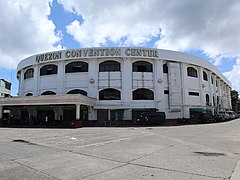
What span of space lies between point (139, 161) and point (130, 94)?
29650 mm

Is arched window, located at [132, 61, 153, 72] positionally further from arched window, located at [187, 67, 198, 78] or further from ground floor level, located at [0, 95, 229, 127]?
arched window, located at [187, 67, 198, 78]

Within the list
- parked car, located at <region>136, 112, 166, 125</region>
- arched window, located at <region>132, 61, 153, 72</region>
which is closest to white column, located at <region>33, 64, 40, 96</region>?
arched window, located at <region>132, 61, 153, 72</region>

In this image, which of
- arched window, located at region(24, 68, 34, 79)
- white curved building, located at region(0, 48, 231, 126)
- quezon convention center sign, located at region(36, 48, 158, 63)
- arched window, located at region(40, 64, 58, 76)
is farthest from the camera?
arched window, located at region(24, 68, 34, 79)

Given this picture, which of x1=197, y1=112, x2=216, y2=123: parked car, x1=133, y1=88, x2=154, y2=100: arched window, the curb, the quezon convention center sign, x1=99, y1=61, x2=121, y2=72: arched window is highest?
the quezon convention center sign

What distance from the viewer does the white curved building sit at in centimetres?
3706

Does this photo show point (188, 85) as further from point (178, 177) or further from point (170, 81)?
point (178, 177)

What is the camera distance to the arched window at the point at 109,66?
38594mm

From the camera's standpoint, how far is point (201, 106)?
4297 cm

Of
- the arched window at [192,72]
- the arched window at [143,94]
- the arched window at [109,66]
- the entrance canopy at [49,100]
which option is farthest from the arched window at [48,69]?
the arched window at [192,72]

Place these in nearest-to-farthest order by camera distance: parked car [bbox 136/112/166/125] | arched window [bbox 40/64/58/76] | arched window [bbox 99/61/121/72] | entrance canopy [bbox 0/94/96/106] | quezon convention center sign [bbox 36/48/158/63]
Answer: entrance canopy [bbox 0/94/96/106]
parked car [bbox 136/112/166/125]
quezon convention center sign [bbox 36/48/158/63]
arched window [bbox 99/61/121/72]
arched window [bbox 40/64/58/76]

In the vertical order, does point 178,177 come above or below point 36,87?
below

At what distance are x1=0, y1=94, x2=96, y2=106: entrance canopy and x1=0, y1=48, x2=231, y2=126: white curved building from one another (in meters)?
2.35

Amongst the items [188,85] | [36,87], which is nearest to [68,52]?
[36,87]

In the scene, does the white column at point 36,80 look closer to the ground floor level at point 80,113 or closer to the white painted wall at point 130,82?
the white painted wall at point 130,82
